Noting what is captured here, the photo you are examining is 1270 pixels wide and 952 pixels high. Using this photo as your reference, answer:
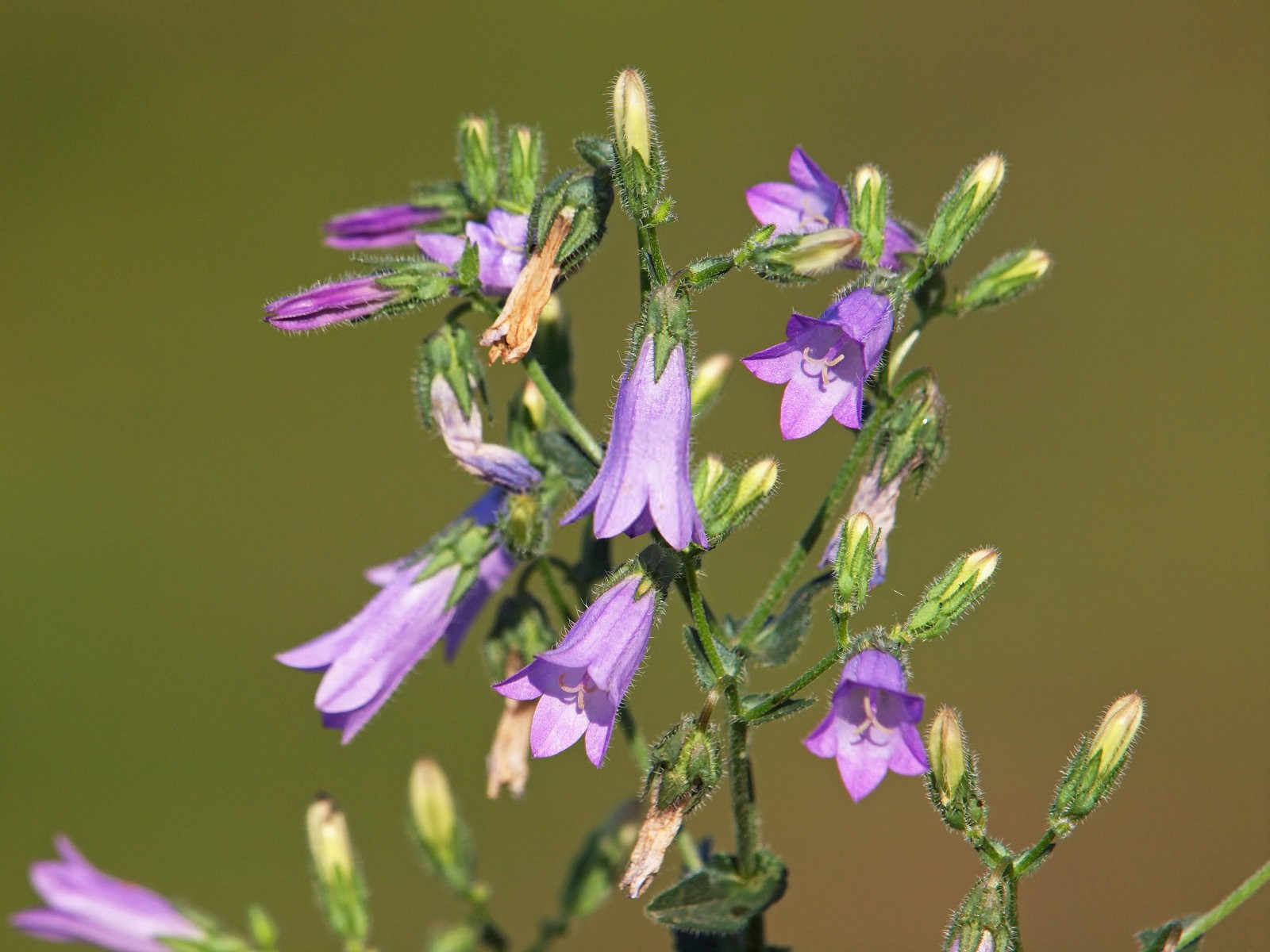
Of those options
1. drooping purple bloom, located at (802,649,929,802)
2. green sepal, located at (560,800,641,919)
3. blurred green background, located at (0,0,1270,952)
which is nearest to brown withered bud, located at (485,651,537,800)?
green sepal, located at (560,800,641,919)

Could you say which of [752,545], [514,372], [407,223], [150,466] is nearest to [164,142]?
[150,466]

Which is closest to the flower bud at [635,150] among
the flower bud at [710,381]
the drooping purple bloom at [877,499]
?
the drooping purple bloom at [877,499]

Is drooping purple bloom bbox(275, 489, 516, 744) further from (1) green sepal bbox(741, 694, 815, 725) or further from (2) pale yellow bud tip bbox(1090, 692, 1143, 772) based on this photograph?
(2) pale yellow bud tip bbox(1090, 692, 1143, 772)

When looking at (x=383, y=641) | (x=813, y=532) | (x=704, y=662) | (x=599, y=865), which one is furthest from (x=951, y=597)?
(x=599, y=865)

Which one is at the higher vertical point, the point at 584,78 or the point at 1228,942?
the point at 584,78

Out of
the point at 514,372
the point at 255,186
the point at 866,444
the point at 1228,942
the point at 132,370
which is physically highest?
the point at 255,186

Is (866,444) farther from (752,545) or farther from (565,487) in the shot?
(752,545)

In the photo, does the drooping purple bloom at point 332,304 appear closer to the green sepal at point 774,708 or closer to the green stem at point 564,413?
the green stem at point 564,413
